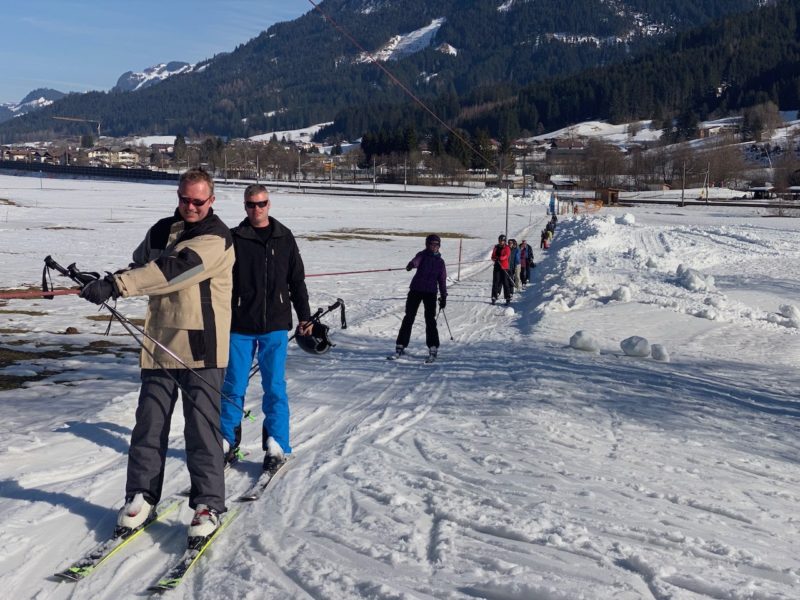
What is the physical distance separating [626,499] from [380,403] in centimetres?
301

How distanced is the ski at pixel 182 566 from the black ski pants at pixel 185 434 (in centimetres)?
18

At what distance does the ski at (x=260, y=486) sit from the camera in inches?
180

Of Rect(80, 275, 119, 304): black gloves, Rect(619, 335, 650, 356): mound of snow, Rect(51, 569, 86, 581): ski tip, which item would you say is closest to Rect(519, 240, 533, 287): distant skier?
Rect(619, 335, 650, 356): mound of snow

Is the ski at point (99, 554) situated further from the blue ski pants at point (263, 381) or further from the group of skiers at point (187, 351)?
the blue ski pants at point (263, 381)

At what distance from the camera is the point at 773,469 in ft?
17.4

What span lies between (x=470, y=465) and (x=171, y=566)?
2.23m

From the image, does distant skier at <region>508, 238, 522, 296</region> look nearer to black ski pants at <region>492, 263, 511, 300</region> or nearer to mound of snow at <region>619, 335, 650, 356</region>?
black ski pants at <region>492, 263, 511, 300</region>

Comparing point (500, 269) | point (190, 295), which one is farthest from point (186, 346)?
point (500, 269)

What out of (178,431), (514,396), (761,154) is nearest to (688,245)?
(514,396)

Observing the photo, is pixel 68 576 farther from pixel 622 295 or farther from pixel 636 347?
pixel 622 295

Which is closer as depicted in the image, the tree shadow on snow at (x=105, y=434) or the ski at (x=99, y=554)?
the ski at (x=99, y=554)

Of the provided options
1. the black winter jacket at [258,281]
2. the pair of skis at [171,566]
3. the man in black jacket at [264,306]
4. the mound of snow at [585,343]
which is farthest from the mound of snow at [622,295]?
the pair of skis at [171,566]

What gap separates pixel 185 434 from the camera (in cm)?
398

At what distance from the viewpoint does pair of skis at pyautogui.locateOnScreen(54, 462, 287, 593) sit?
3.55 meters
